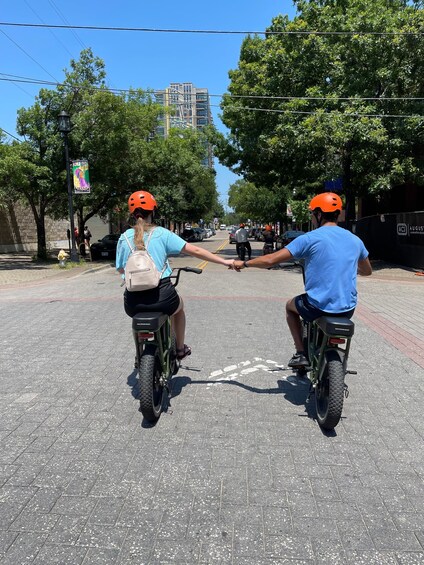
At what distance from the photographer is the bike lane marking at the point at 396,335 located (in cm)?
617

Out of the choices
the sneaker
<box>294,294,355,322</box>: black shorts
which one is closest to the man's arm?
<box>294,294,355,322</box>: black shorts

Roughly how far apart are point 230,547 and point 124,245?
8.42 feet

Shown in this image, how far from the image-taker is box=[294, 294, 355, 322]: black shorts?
389cm

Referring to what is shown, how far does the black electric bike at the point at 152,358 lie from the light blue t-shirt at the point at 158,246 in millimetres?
486

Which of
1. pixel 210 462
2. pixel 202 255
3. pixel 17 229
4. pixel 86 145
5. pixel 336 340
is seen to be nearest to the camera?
pixel 210 462

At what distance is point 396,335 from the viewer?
722cm

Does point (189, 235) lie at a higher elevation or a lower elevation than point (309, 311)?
lower

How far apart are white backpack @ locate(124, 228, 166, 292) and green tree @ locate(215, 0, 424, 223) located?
13.6m

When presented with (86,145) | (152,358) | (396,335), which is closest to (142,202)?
(152,358)

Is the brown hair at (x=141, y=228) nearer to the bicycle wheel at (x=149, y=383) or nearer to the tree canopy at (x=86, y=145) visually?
the bicycle wheel at (x=149, y=383)

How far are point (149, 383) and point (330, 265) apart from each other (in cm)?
177

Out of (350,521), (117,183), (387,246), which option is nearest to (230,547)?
(350,521)

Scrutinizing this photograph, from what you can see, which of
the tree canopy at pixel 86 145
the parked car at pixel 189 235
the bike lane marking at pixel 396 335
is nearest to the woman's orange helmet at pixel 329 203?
the bike lane marking at pixel 396 335

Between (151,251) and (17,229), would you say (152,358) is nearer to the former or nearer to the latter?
(151,251)
